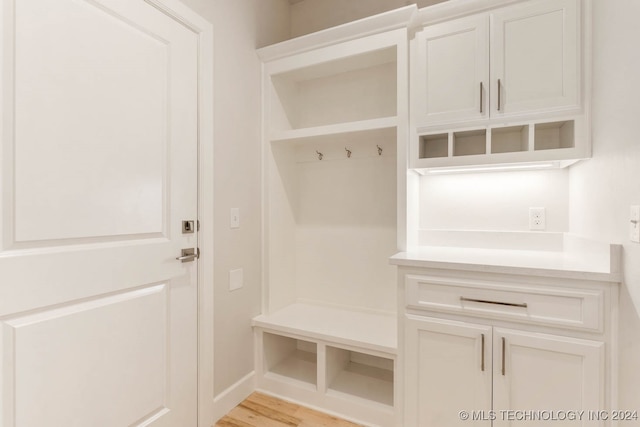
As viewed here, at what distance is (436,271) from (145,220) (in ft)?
4.55

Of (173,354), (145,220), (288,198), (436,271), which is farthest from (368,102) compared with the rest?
(173,354)

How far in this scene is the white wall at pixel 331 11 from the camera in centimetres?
216

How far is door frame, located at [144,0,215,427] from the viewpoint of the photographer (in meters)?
1.68

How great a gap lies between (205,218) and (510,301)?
154 centimetres

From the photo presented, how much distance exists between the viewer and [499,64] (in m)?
1.57

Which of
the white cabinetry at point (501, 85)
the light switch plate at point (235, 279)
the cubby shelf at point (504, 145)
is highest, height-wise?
the white cabinetry at point (501, 85)

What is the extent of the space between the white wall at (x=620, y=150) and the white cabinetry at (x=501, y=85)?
0.09 meters

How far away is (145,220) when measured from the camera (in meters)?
1.42

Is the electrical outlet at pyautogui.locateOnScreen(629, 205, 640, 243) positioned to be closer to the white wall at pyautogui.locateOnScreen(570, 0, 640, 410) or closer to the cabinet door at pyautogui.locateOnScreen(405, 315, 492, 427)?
the white wall at pyautogui.locateOnScreen(570, 0, 640, 410)

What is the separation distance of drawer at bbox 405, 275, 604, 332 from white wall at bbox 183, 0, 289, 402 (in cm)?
105

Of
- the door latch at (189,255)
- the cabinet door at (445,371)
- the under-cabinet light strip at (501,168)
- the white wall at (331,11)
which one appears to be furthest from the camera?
the white wall at (331,11)

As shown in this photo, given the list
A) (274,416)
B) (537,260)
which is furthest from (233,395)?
(537,260)

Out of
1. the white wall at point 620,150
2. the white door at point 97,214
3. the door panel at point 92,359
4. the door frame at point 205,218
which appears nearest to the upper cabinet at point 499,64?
the white wall at point 620,150

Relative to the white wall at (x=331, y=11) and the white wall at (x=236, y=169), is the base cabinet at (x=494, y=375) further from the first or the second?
the white wall at (x=331, y=11)
